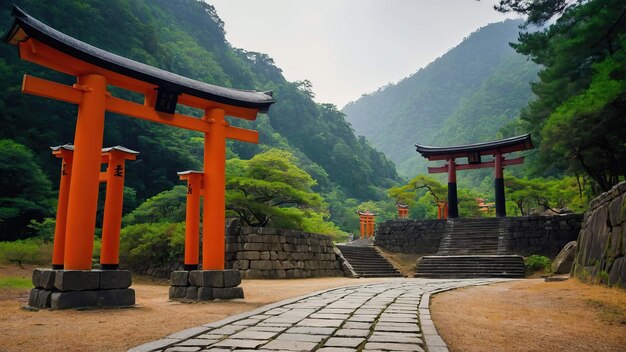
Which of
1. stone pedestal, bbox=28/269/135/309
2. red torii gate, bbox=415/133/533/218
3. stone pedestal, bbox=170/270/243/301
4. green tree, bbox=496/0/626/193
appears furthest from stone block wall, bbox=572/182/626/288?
red torii gate, bbox=415/133/533/218

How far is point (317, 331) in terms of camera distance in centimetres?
423

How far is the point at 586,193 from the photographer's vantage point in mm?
20750

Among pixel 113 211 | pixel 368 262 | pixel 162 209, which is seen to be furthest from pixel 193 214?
pixel 368 262

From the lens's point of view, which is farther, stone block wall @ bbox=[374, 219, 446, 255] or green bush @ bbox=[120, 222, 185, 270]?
stone block wall @ bbox=[374, 219, 446, 255]

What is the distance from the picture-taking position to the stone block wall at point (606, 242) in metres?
6.91

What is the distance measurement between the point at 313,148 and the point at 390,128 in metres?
58.7

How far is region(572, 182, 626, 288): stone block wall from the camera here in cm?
691

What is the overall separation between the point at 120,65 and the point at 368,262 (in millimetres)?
14471

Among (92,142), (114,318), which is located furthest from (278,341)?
(92,142)

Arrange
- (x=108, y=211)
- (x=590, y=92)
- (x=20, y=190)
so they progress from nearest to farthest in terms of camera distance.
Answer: (x=108, y=211)
(x=590, y=92)
(x=20, y=190)

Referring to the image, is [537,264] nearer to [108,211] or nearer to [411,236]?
[411,236]

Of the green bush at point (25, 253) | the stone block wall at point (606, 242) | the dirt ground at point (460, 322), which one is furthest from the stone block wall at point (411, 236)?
the green bush at point (25, 253)

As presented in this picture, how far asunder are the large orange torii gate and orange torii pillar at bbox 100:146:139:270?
3.45 ft

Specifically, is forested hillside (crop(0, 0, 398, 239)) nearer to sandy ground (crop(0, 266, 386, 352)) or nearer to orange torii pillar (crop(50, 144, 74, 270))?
orange torii pillar (crop(50, 144, 74, 270))
